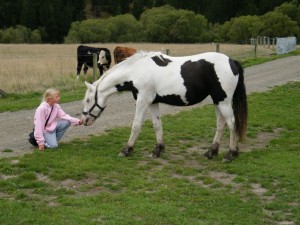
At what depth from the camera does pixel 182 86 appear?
8.14m

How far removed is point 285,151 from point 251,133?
63.1 inches

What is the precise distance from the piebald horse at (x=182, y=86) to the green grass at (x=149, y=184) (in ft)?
1.88

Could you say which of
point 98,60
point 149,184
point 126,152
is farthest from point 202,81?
point 98,60

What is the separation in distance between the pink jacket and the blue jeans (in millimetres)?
96

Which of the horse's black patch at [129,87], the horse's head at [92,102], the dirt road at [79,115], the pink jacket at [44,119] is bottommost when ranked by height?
A: the dirt road at [79,115]

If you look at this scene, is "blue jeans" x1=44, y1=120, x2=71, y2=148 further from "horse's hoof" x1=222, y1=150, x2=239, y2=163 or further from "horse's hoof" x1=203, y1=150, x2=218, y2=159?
"horse's hoof" x1=222, y1=150, x2=239, y2=163

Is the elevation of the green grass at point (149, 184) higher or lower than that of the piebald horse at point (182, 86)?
lower

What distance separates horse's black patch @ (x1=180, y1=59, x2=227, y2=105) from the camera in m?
8.05

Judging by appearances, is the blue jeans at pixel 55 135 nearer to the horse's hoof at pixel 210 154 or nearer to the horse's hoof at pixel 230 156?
the horse's hoof at pixel 210 154

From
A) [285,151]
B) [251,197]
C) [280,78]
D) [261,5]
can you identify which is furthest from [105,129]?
[261,5]

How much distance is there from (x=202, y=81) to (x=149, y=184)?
7.51ft

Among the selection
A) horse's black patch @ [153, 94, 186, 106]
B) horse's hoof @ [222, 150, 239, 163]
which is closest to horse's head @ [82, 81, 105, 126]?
horse's black patch @ [153, 94, 186, 106]

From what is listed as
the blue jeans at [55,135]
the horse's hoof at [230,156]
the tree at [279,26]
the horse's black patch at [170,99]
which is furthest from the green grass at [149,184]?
the tree at [279,26]

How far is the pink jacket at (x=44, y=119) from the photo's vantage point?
8.52 meters
